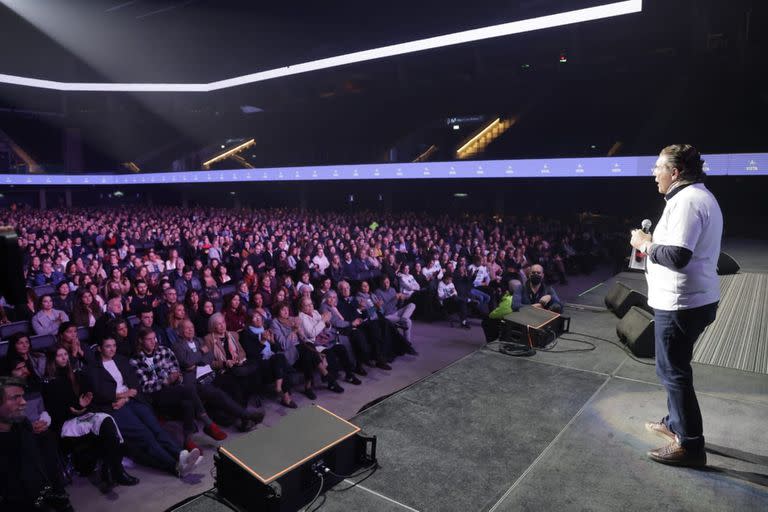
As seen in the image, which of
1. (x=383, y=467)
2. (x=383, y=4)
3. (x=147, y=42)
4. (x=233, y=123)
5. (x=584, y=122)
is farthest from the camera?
(x=233, y=123)

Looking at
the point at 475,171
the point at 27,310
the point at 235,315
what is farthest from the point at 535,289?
the point at 475,171

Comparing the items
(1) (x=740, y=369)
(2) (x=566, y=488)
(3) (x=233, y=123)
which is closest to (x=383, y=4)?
(1) (x=740, y=369)

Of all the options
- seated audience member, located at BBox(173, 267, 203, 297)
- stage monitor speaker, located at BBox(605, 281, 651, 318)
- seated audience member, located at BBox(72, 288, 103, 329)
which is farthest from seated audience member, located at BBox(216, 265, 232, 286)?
stage monitor speaker, located at BBox(605, 281, 651, 318)

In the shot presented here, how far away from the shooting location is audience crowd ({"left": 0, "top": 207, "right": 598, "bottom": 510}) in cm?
357

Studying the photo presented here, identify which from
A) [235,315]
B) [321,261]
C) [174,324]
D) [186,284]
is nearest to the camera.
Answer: [174,324]

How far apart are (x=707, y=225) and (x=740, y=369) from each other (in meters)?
1.83

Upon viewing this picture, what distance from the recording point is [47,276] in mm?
7574

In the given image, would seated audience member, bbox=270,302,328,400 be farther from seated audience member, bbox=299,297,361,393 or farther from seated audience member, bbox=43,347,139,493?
seated audience member, bbox=43,347,139,493

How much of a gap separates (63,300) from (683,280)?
7190 mm

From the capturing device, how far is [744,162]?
11492mm

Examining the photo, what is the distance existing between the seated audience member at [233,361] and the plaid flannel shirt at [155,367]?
44 cm

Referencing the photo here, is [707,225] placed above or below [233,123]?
below

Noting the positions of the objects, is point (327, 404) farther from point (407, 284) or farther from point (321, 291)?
point (407, 284)

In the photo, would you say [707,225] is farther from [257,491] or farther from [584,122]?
[584,122]
